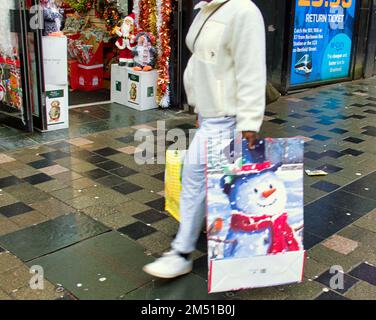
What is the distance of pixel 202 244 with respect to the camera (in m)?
3.14

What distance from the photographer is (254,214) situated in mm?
2451

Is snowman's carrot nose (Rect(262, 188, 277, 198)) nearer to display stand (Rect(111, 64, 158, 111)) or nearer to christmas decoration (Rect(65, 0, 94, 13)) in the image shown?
display stand (Rect(111, 64, 158, 111))

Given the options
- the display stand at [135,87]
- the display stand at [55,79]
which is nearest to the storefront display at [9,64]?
the display stand at [55,79]

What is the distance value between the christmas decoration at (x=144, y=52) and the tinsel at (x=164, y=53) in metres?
0.12

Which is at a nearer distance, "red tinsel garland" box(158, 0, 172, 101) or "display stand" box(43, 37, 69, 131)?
"display stand" box(43, 37, 69, 131)

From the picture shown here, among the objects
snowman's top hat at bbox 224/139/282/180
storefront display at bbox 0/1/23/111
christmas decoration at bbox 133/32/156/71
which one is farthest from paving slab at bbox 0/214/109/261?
christmas decoration at bbox 133/32/156/71

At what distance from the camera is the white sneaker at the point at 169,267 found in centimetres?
263

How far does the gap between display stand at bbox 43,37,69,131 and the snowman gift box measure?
11.6 feet

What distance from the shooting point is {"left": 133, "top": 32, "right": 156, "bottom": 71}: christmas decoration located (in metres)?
6.41

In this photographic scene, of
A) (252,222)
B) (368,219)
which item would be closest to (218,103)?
(252,222)

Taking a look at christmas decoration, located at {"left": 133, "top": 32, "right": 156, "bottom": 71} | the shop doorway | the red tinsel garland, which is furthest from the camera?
christmas decoration, located at {"left": 133, "top": 32, "right": 156, "bottom": 71}

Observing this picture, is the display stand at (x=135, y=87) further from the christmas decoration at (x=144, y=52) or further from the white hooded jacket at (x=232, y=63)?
the white hooded jacket at (x=232, y=63)

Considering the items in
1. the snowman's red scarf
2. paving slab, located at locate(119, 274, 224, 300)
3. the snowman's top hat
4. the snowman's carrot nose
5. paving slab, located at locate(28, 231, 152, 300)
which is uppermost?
Answer: the snowman's top hat

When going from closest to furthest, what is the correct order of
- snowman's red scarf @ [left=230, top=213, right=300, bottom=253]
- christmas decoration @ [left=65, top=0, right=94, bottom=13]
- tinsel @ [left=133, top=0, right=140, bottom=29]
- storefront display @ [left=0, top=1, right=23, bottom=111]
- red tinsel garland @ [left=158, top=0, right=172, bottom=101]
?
snowman's red scarf @ [left=230, top=213, right=300, bottom=253] → storefront display @ [left=0, top=1, right=23, bottom=111] → red tinsel garland @ [left=158, top=0, right=172, bottom=101] → tinsel @ [left=133, top=0, right=140, bottom=29] → christmas decoration @ [left=65, top=0, right=94, bottom=13]
